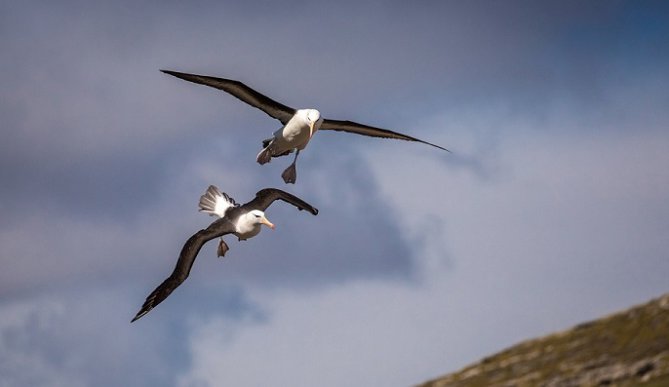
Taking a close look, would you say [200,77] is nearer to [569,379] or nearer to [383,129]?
[383,129]

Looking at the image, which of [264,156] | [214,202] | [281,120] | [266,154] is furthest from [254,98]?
[214,202]

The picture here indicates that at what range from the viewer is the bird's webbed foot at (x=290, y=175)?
4119cm

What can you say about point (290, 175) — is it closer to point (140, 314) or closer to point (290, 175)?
point (290, 175)

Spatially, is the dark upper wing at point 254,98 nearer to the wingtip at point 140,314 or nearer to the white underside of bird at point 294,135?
the white underside of bird at point 294,135

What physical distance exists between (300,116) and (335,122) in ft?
12.4

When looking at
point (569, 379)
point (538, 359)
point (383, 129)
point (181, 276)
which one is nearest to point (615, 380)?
point (569, 379)

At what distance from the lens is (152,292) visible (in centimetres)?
3506

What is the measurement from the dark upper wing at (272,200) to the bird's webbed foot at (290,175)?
191cm

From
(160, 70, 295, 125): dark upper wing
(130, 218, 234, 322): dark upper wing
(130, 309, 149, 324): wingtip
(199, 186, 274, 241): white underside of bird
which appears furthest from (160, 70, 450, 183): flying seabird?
(130, 309, 149, 324): wingtip

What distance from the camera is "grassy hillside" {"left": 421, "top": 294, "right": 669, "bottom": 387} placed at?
122 metres

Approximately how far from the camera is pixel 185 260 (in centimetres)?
3659

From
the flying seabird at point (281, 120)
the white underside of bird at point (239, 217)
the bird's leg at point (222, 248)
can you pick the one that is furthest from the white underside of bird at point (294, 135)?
the bird's leg at point (222, 248)

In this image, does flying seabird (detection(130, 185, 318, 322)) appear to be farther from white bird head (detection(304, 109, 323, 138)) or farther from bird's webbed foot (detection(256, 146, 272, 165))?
white bird head (detection(304, 109, 323, 138))

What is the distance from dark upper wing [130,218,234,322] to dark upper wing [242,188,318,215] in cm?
105
